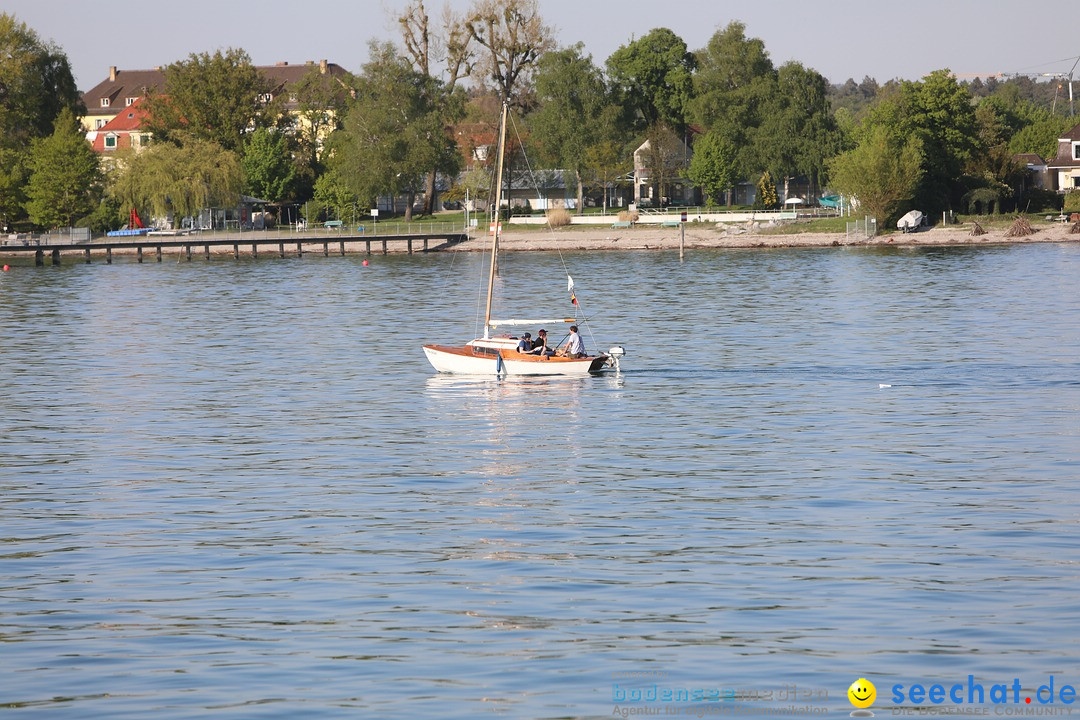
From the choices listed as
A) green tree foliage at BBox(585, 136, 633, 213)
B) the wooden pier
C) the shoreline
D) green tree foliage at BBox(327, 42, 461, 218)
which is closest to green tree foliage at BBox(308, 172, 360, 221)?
green tree foliage at BBox(327, 42, 461, 218)

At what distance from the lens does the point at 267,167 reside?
6088 inches

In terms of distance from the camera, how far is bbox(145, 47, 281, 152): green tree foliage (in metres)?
160

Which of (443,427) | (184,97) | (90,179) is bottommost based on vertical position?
(443,427)

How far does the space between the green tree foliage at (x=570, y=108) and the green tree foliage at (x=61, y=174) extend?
161 feet

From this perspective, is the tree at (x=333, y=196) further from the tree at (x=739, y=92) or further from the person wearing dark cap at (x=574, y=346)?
the person wearing dark cap at (x=574, y=346)

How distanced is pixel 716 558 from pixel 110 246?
122 metres

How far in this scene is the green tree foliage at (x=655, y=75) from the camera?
164375mm

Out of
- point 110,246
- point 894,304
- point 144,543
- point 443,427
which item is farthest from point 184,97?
point 144,543

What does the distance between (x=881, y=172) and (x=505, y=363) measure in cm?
8779

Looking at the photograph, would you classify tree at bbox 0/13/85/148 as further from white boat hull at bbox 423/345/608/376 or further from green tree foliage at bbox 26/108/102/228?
white boat hull at bbox 423/345/608/376

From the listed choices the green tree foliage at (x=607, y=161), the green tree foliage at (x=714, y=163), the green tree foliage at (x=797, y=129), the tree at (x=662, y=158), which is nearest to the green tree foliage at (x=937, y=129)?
the green tree foliage at (x=797, y=129)

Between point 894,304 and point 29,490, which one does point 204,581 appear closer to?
point 29,490

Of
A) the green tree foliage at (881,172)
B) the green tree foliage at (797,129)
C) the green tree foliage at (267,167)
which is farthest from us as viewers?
the green tree foliage at (267,167)

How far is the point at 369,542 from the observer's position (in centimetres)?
2461
